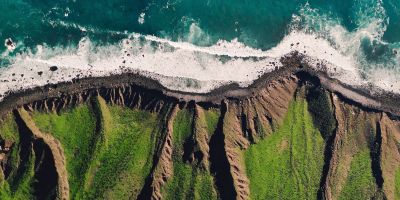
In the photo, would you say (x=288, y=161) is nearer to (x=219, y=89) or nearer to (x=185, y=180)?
(x=219, y=89)

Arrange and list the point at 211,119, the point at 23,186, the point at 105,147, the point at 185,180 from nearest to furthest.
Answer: the point at 23,186 < the point at 185,180 < the point at 105,147 < the point at 211,119

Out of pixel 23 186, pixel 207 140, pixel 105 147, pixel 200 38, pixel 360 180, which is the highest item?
pixel 200 38

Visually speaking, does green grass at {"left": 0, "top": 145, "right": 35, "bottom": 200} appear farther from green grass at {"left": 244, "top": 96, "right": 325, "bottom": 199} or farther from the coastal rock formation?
green grass at {"left": 244, "top": 96, "right": 325, "bottom": 199}

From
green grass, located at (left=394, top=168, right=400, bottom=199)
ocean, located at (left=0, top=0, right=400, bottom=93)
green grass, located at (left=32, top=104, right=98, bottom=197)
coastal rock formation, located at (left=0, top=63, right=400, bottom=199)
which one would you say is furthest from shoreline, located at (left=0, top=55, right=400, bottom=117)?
green grass, located at (left=394, top=168, right=400, bottom=199)

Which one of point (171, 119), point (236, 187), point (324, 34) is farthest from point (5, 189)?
point (324, 34)

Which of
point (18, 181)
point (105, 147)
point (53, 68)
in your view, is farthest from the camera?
point (53, 68)

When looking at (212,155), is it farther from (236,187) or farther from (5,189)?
(5,189)

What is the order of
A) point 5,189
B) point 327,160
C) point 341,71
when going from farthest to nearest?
point 341,71 → point 327,160 → point 5,189

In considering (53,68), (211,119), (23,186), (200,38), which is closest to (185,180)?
(211,119)
